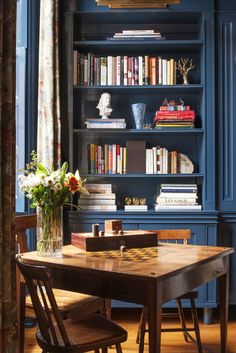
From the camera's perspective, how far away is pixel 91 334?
2.53 metres

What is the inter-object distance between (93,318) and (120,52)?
2.76 metres

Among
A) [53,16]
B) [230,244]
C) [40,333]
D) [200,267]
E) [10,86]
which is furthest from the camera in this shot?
[230,244]

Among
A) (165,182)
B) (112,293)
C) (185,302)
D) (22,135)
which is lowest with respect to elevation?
(185,302)

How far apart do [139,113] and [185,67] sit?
59cm

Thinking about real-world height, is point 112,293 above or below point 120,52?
below

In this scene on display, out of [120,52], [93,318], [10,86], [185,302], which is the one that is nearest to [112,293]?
[93,318]

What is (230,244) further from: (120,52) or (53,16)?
(53,16)

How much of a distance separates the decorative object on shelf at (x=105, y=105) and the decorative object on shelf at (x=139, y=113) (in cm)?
21

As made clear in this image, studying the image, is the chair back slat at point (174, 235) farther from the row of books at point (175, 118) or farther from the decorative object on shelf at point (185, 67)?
the decorative object on shelf at point (185, 67)

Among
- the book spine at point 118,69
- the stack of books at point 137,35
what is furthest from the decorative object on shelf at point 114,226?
the stack of books at point 137,35

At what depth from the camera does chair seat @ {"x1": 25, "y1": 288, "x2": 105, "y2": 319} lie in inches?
111

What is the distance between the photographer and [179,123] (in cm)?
450

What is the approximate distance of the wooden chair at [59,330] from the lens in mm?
2330

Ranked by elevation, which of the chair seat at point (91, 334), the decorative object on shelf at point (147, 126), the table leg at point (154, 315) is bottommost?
the chair seat at point (91, 334)
